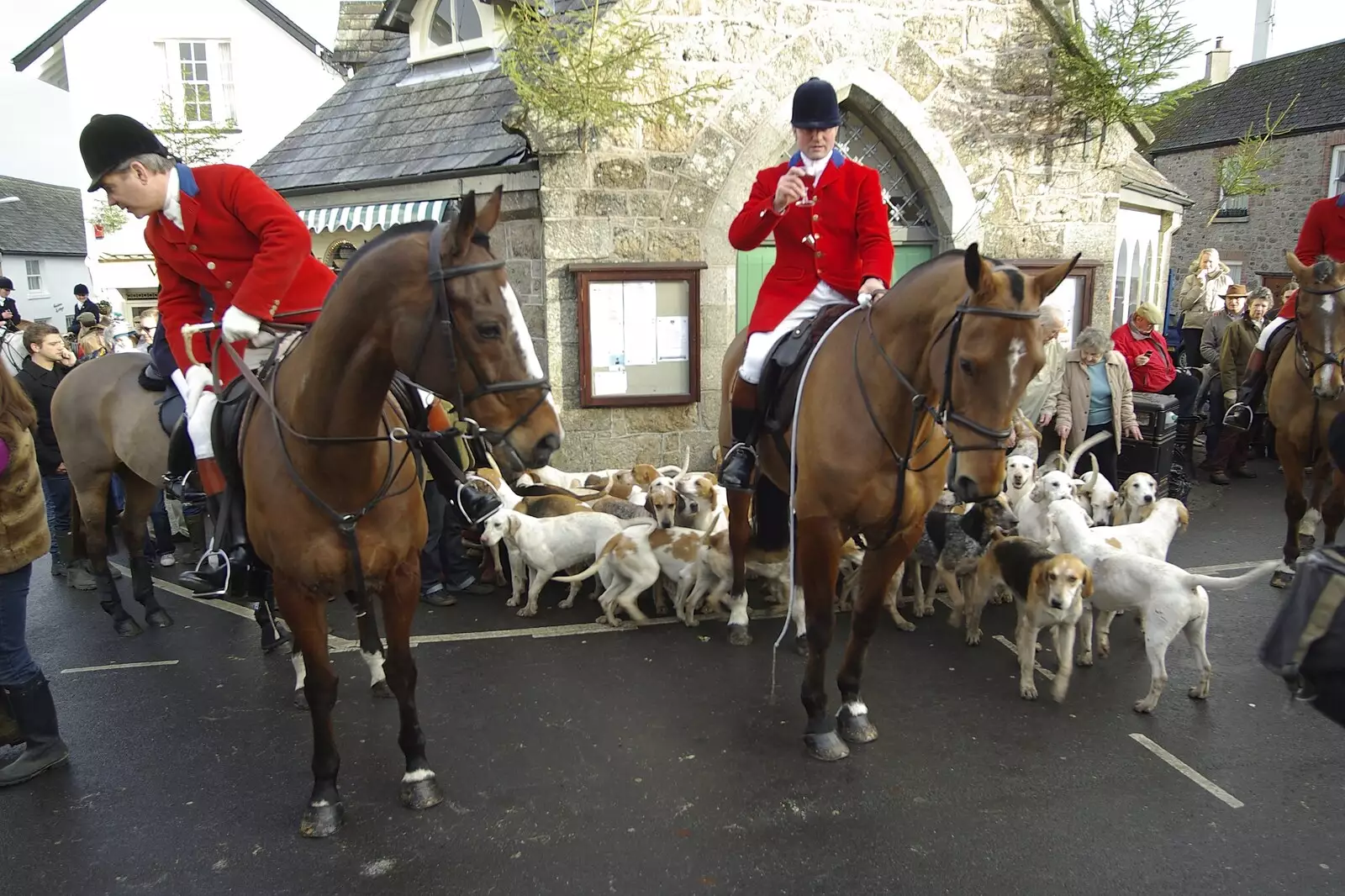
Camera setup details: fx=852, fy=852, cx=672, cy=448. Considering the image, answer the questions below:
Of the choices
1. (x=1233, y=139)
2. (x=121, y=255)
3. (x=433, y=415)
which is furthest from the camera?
(x=1233, y=139)

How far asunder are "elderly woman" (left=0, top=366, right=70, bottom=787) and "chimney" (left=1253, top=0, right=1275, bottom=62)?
36266 mm

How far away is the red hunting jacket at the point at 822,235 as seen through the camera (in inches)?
168

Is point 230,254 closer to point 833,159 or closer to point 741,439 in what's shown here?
point 741,439

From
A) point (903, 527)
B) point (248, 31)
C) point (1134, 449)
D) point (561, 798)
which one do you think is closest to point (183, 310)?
point (561, 798)

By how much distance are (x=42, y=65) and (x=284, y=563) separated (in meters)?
24.5

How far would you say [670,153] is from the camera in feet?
26.0

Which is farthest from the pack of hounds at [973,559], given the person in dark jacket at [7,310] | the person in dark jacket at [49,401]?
the person in dark jacket at [7,310]

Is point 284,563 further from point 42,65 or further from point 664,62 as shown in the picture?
point 42,65

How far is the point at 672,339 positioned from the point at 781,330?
385cm

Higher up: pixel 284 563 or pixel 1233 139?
pixel 1233 139

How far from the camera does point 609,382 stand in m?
8.16

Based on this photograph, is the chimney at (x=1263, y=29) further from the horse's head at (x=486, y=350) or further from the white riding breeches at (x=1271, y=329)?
the horse's head at (x=486, y=350)

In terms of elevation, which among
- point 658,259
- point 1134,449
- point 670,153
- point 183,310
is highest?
point 670,153

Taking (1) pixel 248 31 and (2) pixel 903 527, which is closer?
(2) pixel 903 527
